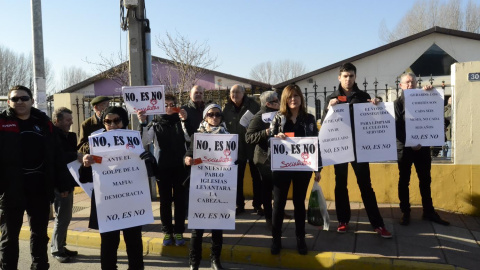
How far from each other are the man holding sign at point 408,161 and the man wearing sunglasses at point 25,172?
173 inches

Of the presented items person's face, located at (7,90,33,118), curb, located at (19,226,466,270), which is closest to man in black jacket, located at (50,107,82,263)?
curb, located at (19,226,466,270)

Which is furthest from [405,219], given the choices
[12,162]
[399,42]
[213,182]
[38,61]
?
[399,42]

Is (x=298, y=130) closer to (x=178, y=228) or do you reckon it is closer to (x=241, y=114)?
(x=241, y=114)

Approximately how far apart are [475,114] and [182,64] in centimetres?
1691

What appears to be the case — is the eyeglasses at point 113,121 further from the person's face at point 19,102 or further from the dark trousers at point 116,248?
the dark trousers at point 116,248

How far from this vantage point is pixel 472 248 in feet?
16.5

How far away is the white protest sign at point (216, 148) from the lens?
434 cm

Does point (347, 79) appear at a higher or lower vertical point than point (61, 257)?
higher

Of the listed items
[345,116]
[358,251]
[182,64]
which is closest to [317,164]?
[345,116]

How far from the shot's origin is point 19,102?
12.7 ft

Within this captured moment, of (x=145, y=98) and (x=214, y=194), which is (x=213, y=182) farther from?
(x=145, y=98)

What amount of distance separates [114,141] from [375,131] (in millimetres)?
3226

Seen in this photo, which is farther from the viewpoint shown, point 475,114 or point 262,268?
point 475,114

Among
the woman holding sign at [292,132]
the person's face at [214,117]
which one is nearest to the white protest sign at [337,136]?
the woman holding sign at [292,132]
